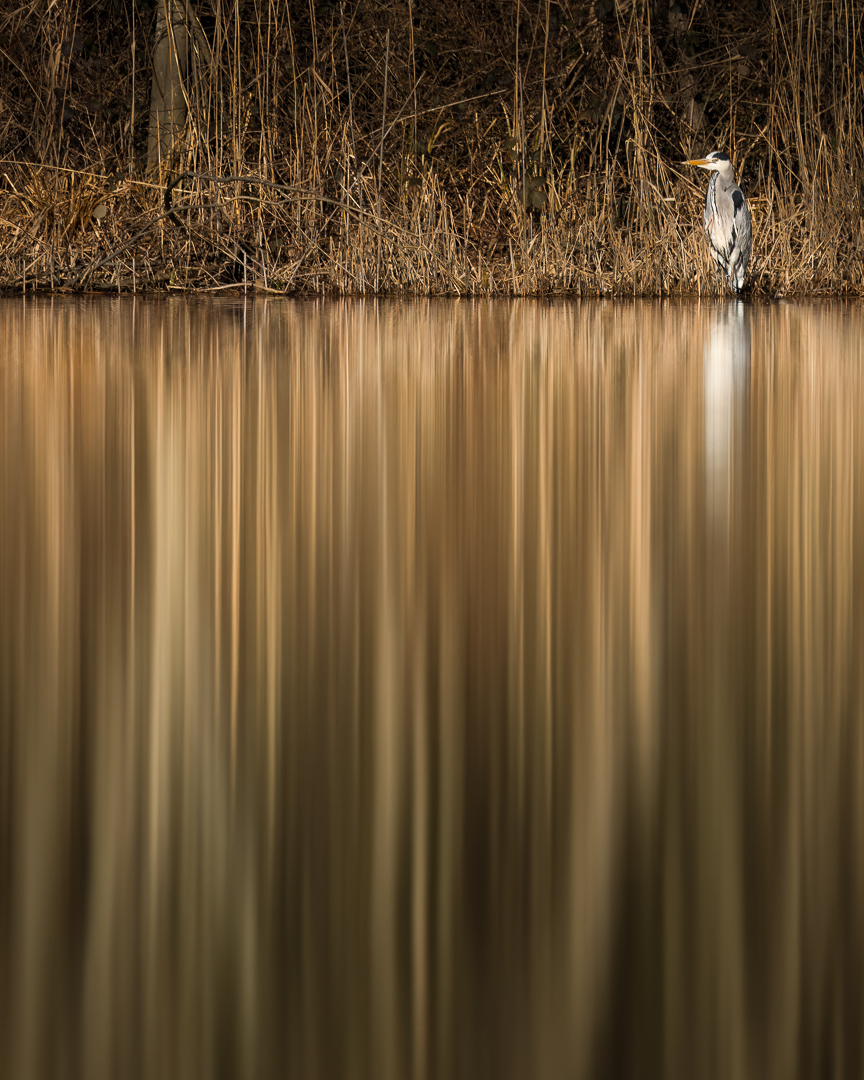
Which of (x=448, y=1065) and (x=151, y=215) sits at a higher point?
(x=151, y=215)

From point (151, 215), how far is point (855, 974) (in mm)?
6233

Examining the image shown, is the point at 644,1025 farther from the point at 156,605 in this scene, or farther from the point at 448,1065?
the point at 156,605

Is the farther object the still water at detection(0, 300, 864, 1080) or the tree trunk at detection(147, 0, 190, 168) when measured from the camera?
the tree trunk at detection(147, 0, 190, 168)

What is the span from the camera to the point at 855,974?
613 millimetres

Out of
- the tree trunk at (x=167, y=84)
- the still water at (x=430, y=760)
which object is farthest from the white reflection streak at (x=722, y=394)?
the tree trunk at (x=167, y=84)

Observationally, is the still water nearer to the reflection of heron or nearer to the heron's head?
the reflection of heron

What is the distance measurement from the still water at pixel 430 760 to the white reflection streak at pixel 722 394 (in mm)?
18

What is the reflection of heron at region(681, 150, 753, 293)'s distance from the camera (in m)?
6.25

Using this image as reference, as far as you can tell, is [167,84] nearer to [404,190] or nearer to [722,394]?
[404,190]

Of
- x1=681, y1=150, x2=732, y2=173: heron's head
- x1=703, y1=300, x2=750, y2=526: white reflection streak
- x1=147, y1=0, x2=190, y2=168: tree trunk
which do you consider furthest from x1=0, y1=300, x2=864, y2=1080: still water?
x1=681, y1=150, x2=732, y2=173: heron's head

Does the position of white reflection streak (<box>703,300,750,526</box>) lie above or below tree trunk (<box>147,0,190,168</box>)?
below

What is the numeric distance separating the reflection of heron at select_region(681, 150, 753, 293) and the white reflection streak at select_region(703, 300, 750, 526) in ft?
3.39

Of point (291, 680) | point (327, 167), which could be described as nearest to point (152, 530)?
point (291, 680)

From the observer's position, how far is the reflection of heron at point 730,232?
6.25 meters
